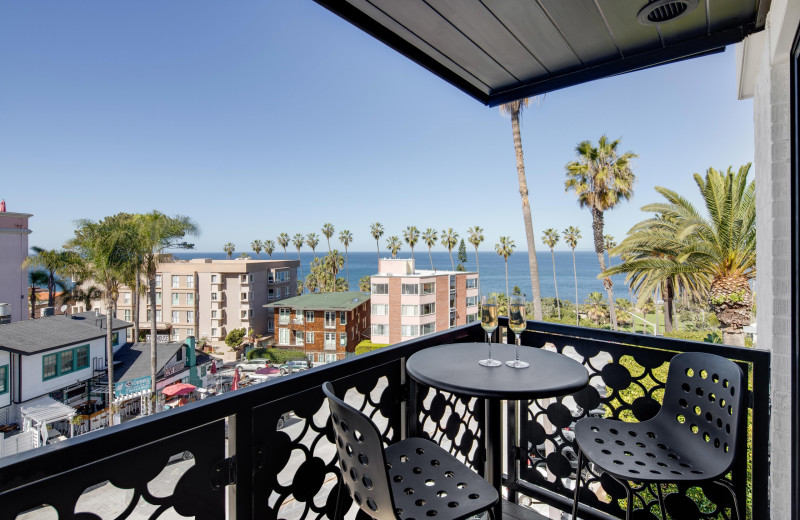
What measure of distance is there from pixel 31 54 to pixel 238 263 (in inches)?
1338

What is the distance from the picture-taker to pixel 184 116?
5069 cm

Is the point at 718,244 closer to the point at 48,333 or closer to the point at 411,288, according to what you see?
the point at 411,288

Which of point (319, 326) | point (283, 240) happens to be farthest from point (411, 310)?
point (283, 240)

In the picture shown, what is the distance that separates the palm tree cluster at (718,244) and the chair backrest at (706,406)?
7292 mm

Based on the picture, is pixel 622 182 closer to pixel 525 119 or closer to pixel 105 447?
pixel 525 119

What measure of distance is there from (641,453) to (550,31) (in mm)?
1815

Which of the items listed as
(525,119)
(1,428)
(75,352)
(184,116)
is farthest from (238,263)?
(184,116)

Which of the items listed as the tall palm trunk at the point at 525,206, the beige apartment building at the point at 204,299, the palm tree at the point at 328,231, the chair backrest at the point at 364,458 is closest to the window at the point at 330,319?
the beige apartment building at the point at 204,299

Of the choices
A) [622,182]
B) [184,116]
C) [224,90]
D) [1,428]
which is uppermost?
[224,90]

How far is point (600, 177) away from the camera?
15109 mm

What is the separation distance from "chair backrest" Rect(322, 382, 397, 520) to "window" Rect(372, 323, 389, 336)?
892 inches

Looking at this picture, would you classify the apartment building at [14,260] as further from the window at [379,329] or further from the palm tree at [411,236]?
the palm tree at [411,236]

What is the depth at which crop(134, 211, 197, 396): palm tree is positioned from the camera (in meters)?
20.3

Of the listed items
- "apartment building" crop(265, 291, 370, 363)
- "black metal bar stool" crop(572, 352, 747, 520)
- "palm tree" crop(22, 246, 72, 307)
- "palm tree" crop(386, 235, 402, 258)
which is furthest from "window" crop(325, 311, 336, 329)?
"black metal bar stool" crop(572, 352, 747, 520)
